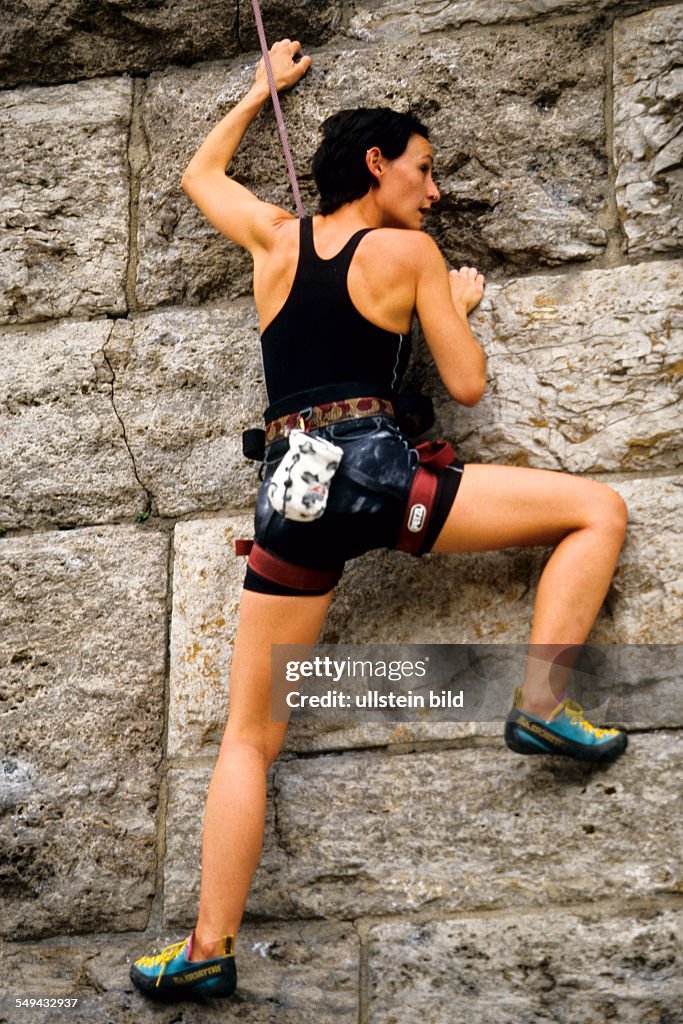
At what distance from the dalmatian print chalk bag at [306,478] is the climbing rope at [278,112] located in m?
0.90

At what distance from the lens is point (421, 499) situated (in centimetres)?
300

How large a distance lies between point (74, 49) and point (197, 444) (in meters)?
1.30

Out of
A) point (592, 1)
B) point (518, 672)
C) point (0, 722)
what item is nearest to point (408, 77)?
point (592, 1)

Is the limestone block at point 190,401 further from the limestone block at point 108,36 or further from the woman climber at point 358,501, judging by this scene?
the limestone block at point 108,36

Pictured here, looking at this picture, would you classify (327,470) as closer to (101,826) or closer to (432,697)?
(432,697)

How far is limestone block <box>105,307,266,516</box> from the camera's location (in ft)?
11.7

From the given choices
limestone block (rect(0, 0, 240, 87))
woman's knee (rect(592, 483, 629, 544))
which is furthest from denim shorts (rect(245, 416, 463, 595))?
limestone block (rect(0, 0, 240, 87))

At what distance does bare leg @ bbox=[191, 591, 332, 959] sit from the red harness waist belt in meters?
0.24

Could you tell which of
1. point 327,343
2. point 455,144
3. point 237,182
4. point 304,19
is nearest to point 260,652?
point 327,343

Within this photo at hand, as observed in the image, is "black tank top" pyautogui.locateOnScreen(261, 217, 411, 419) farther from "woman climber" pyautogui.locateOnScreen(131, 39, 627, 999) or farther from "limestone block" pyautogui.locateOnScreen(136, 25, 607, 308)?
"limestone block" pyautogui.locateOnScreen(136, 25, 607, 308)

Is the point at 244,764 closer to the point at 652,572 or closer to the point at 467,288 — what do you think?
the point at 652,572

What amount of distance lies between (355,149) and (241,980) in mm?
1961

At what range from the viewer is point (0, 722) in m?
3.47

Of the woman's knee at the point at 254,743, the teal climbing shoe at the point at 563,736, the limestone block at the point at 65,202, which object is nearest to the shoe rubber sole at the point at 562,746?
the teal climbing shoe at the point at 563,736
